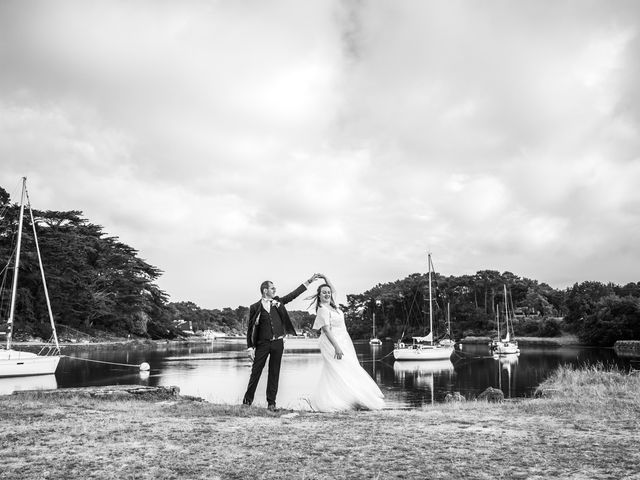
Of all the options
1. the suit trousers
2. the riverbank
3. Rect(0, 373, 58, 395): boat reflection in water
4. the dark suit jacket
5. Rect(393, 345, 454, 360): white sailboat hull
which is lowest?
Rect(393, 345, 454, 360): white sailboat hull

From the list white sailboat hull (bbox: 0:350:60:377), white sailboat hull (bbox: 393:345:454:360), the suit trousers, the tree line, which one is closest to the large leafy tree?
the tree line

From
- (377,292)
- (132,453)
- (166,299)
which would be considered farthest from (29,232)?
(377,292)

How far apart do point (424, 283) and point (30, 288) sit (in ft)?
302

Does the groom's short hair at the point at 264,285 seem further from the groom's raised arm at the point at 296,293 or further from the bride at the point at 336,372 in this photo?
the bride at the point at 336,372

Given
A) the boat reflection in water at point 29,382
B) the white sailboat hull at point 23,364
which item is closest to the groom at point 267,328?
the boat reflection in water at point 29,382

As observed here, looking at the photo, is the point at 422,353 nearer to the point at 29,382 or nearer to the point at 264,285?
the point at 29,382

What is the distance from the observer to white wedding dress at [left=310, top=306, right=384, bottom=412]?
9.39 m

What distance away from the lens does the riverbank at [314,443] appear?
457 cm

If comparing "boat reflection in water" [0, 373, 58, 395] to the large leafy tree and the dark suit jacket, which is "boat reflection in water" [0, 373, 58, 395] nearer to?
the dark suit jacket

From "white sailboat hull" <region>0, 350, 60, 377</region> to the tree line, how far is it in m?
19.2

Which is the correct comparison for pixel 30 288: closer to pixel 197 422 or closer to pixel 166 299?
pixel 166 299

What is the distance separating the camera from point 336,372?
9.58 meters

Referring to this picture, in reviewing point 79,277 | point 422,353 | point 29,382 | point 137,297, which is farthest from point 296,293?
point 137,297

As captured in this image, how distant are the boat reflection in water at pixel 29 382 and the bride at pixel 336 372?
19629 mm
